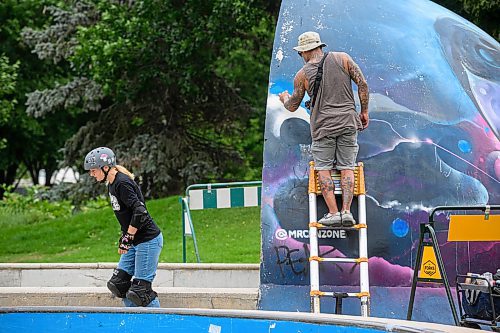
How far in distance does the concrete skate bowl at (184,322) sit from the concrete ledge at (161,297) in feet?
9.48

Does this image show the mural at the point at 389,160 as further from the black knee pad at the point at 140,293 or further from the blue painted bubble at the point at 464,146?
the black knee pad at the point at 140,293

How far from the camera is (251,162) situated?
93.0 ft

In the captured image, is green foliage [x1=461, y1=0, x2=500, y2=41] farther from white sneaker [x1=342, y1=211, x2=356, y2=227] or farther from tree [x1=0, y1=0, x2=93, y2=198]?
tree [x1=0, y1=0, x2=93, y2=198]

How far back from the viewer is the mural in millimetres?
7598

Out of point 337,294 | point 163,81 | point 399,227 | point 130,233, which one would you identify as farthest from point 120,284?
point 163,81

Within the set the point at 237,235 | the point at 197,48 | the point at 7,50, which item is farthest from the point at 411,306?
the point at 7,50

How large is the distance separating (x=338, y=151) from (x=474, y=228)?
119 centimetres

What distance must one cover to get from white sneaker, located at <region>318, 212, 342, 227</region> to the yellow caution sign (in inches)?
33.2

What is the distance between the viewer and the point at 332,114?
7.33 meters

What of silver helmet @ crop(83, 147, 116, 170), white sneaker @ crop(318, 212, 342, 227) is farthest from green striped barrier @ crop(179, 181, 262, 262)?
white sneaker @ crop(318, 212, 342, 227)

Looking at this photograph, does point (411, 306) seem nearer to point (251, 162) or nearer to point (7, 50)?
point (251, 162)

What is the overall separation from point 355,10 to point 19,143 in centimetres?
2634

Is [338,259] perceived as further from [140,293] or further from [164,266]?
[164,266]

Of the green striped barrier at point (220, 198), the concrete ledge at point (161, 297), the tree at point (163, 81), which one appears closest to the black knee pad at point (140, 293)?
the concrete ledge at point (161, 297)
